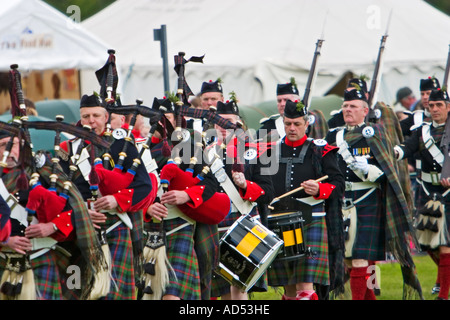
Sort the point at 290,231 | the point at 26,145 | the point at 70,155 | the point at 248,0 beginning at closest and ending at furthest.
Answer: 1. the point at 26,145
2. the point at 70,155
3. the point at 290,231
4. the point at 248,0

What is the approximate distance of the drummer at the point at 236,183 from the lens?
23.6ft

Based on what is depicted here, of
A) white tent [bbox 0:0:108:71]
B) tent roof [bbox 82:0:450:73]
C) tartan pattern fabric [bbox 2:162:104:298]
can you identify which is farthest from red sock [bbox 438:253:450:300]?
tent roof [bbox 82:0:450:73]

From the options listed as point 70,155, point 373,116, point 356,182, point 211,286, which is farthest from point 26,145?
point 373,116

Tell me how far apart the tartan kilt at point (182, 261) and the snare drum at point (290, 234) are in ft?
2.85

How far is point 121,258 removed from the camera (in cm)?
658

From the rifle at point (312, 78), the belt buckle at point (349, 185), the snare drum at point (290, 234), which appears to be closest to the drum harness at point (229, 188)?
the snare drum at point (290, 234)

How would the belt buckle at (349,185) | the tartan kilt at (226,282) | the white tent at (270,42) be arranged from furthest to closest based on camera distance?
the white tent at (270,42), the belt buckle at (349,185), the tartan kilt at (226,282)

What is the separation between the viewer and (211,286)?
→ 762 centimetres

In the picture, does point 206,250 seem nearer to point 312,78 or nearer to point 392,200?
point 392,200

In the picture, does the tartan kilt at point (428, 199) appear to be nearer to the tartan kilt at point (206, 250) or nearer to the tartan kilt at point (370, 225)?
the tartan kilt at point (370, 225)

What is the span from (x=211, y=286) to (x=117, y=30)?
41.7 ft

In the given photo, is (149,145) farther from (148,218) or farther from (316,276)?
(316,276)

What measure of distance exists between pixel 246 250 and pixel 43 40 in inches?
321

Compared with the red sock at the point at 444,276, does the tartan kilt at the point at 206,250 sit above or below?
above
